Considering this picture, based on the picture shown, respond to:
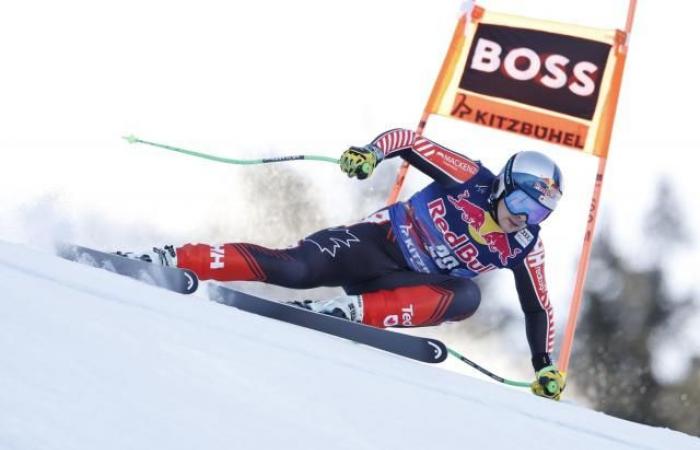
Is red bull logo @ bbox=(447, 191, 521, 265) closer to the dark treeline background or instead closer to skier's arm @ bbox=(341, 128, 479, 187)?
skier's arm @ bbox=(341, 128, 479, 187)

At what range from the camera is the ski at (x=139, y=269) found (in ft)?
9.66

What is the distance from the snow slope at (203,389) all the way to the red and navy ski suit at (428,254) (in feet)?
4.70

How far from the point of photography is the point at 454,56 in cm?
586

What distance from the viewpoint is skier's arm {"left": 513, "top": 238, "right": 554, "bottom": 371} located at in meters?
3.99

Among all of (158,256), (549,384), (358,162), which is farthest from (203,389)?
(549,384)

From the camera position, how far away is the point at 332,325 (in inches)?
123

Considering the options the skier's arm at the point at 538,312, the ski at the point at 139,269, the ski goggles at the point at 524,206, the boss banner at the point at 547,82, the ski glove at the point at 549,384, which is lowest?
the ski glove at the point at 549,384

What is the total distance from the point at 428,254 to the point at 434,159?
39 centimetres

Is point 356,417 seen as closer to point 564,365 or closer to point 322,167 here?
point 564,365

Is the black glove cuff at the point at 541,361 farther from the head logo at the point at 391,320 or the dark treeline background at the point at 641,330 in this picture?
the dark treeline background at the point at 641,330

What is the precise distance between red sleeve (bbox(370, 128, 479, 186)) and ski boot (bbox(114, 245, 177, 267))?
974 mm

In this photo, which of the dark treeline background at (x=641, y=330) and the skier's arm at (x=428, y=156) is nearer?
the skier's arm at (x=428, y=156)

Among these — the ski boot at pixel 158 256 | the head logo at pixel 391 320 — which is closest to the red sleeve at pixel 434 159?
the head logo at pixel 391 320

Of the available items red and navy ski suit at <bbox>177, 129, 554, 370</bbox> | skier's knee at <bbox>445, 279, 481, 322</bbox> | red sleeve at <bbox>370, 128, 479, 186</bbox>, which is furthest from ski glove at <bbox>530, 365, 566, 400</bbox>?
red sleeve at <bbox>370, 128, 479, 186</bbox>
